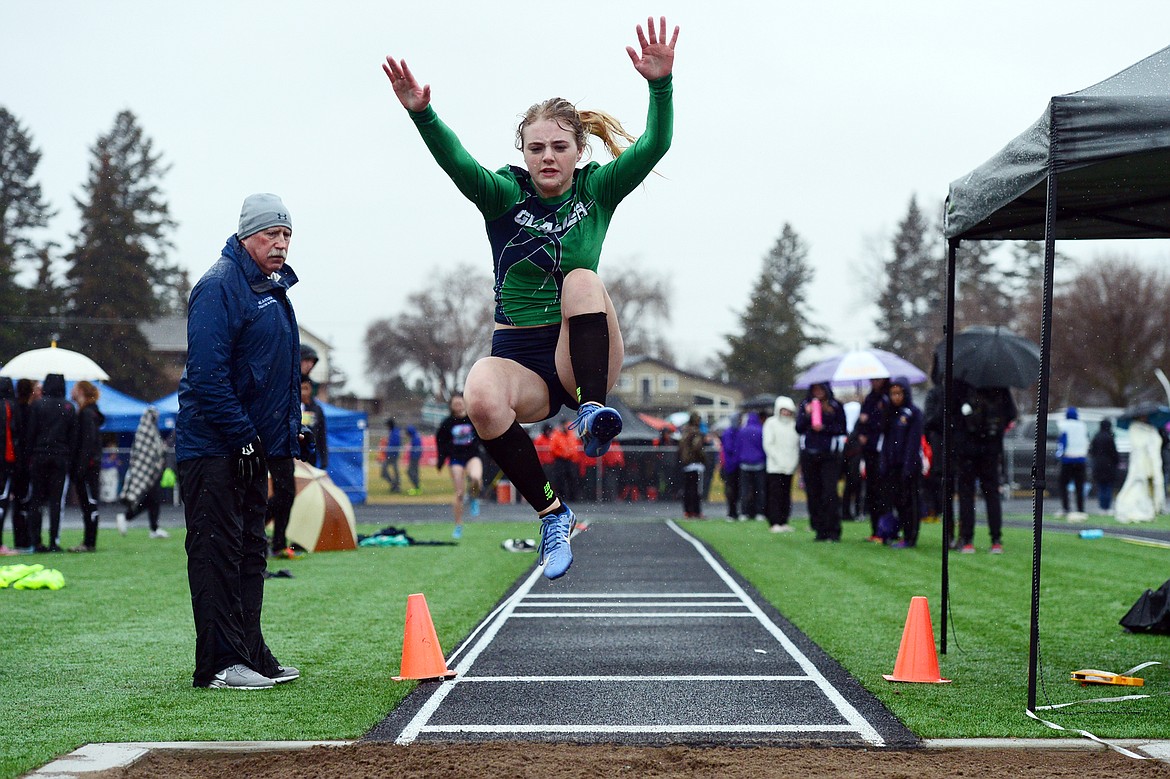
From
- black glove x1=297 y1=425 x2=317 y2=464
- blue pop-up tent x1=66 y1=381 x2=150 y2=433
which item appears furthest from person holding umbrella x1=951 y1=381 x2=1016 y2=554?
blue pop-up tent x1=66 y1=381 x2=150 y2=433

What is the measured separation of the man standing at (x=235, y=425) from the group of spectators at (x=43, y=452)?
8.44 m

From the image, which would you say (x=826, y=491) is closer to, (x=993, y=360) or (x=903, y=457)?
(x=903, y=457)

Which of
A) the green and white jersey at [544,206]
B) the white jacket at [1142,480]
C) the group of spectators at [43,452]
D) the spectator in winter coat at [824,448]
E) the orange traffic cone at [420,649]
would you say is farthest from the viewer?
the white jacket at [1142,480]

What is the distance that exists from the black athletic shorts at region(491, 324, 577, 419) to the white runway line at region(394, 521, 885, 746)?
4.90ft

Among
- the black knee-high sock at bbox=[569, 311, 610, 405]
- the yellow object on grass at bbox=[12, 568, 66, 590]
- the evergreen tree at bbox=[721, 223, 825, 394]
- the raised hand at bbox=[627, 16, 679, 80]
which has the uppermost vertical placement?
the evergreen tree at bbox=[721, 223, 825, 394]

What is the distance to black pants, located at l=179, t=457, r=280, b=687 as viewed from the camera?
6.29 metres

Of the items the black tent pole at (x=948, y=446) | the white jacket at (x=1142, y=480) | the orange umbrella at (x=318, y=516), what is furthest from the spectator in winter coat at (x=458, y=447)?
the white jacket at (x=1142, y=480)

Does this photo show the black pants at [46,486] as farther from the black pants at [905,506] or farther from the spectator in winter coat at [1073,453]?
the spectator in winter coat at [1073,453]

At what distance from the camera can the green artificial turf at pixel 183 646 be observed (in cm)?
525

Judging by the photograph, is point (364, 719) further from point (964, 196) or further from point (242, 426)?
point (964, 196)

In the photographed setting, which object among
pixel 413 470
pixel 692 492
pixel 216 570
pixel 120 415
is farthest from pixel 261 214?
pixel 120 415

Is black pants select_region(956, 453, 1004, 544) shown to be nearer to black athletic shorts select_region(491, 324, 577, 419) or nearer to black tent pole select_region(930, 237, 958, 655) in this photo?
black tent pole select_region(930, 237, 958, 655)

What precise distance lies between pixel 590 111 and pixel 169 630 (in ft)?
16.9

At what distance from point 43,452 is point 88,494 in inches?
38.2
